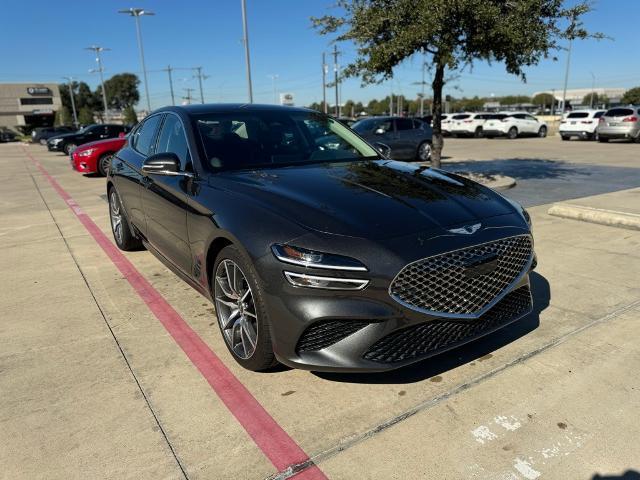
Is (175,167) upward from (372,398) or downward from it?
upward

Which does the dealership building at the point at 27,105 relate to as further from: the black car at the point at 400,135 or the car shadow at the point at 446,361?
the car shadow at the point at 446,361

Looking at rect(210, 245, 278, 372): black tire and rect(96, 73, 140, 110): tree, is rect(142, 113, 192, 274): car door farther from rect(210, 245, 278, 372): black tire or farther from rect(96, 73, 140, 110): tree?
rect(96, 73, 140, 110): tree

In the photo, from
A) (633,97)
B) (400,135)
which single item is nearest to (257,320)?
Answer: (400,135)

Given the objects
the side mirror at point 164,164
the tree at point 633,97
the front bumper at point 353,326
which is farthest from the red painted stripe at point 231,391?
the tree at point 633,97

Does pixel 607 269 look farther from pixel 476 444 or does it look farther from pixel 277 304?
pixel 277 304

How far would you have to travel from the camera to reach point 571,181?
1129cm

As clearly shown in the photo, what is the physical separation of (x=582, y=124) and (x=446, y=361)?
2549 cm

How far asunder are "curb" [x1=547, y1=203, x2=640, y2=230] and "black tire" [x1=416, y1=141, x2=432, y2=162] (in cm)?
966

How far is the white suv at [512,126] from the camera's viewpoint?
94.3 ft

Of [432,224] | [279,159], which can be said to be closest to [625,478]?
[432,224]

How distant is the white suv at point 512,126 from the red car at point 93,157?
72.5 feet

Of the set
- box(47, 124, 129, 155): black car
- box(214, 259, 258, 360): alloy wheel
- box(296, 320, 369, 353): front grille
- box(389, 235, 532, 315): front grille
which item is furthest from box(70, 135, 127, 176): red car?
box(389, 235, 532, 315): front grille

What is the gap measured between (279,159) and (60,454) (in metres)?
2.43

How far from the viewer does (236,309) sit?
3.16m
